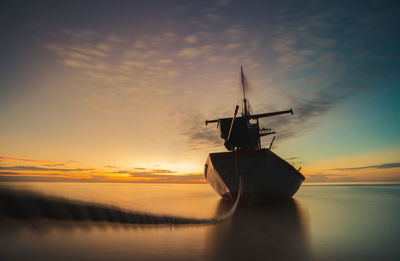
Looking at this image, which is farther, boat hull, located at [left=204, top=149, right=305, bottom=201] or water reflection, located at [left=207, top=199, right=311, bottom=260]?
boat hull, located at [left=204, top=149, right=305, bottom=201]

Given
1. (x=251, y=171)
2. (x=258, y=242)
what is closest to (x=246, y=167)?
(x=251, y=171)

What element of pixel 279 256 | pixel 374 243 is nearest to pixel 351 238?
pixel 374 243

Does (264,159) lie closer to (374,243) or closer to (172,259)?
(374,243)

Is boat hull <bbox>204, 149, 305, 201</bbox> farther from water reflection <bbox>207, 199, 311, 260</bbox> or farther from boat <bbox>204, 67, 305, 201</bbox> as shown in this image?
water reflection <bbox>207, 199, 311, 260</bbox>

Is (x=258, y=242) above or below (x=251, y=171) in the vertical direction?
below

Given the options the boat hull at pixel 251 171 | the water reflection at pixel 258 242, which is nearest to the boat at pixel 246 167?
the boat hull at pixel 251 171

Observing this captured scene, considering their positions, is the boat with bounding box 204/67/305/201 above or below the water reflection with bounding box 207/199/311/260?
above

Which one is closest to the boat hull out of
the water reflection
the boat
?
the boat

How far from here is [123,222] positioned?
2268mm

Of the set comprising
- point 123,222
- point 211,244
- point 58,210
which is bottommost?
point 211,244

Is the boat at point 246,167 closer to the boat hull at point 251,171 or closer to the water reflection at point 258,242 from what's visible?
the boat hull at point 251,171

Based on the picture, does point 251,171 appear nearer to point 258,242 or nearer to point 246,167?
point 246,167

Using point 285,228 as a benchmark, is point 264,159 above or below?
above

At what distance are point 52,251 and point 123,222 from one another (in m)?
6.53
